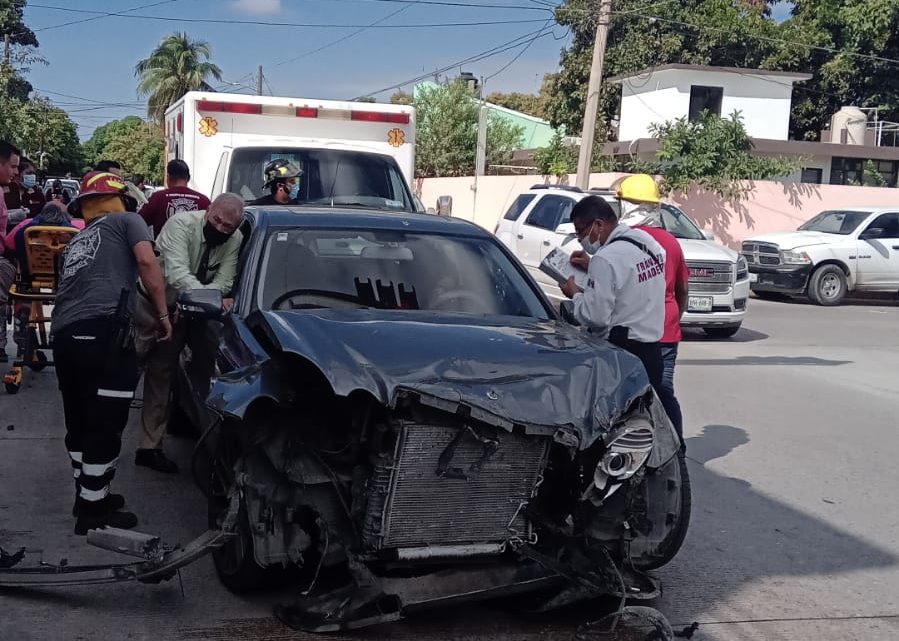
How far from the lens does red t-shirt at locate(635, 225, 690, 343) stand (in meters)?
6.36

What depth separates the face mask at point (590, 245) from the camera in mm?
5898

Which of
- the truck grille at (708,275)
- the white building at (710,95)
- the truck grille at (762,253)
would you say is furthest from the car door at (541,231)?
the white building at (710,95)

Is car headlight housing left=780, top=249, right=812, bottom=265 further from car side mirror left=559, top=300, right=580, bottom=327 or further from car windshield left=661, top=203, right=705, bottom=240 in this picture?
car side mirror left=559, top=300, right=580, bottom=327

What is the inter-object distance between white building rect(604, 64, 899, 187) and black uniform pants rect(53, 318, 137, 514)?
3081 centimetres

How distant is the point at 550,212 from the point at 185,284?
1005 cm

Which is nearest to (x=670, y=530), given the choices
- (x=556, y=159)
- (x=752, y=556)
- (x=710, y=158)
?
(x=752, y=556)

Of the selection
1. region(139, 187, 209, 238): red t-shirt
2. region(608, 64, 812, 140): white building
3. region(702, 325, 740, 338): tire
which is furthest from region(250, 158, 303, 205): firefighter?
region(608, 64, 812, 140): white building

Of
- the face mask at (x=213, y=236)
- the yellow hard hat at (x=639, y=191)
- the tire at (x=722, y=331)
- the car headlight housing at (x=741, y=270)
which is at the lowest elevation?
the tire at (x=722, y=331)

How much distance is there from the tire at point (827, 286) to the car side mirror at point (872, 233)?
2.94ft

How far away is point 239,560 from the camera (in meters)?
4.55

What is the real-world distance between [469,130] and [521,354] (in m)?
41.9

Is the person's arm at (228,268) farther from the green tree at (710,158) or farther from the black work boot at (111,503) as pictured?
the green tree at (710,158)

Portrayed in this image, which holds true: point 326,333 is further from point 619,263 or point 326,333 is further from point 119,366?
point 619,263

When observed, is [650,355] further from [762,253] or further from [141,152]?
[141,152]
